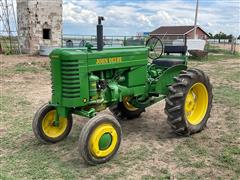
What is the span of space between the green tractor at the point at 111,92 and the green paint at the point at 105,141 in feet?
0.04

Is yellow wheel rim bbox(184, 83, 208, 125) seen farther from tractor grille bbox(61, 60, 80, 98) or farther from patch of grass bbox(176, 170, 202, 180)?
tractor grille bbox(61, 60, 80, 98)

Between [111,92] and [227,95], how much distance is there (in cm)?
457

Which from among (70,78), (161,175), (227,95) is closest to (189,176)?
(161,175)

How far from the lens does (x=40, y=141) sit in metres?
5.06

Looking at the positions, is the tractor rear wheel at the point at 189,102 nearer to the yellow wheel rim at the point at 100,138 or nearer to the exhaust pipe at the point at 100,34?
the yellow wheel rim at the point at 100,138

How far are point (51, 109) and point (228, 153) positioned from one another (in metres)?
2.64

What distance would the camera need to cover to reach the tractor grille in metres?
4.32

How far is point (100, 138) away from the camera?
169 inches

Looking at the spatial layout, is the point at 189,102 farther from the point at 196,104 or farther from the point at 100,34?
the point at 100,34

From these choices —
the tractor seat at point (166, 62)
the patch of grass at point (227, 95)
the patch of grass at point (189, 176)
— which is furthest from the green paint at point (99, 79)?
the patch of grass at point (227, 95)

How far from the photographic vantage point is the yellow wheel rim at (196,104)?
18.4 feet

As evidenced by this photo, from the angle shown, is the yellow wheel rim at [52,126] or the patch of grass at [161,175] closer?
the patch of grass at [161,175]

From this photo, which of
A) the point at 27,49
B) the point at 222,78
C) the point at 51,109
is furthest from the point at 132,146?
the point at 27,49

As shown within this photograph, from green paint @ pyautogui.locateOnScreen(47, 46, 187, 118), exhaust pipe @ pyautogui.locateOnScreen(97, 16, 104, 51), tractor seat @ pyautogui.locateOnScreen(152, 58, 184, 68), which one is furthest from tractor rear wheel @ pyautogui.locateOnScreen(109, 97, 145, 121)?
exhaust pipe @ pyautogui.locateOnScreen(97, 16, 104, 51)
